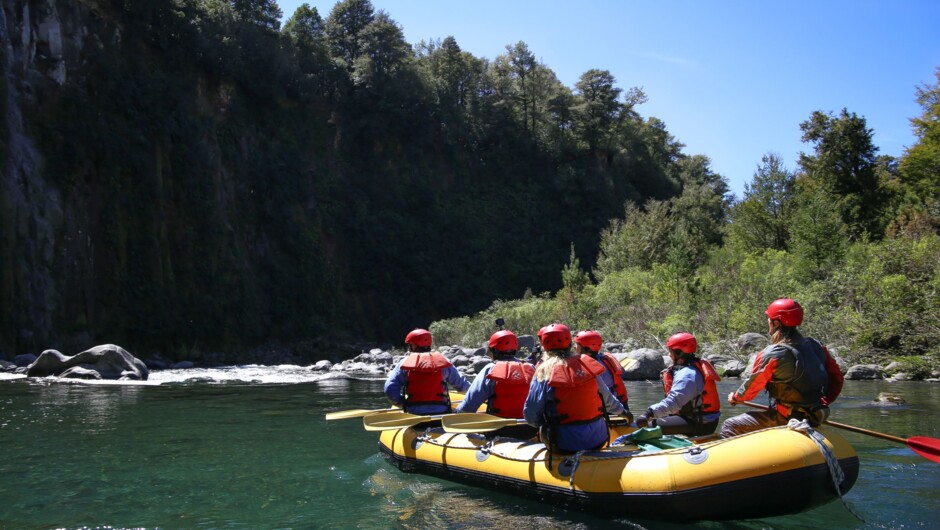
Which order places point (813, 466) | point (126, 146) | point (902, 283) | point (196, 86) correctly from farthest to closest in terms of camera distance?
point (196, 86) → point (126, 146) → point (902, 283) → point (813, 466)

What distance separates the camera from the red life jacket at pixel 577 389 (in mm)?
5781

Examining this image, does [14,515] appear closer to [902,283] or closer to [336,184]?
[902,283]

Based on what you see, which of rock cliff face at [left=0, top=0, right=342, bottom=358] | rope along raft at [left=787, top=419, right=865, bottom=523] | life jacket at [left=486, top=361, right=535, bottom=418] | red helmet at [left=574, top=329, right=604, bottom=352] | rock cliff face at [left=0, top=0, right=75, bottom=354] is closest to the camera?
rope along raft at [left=787, top=419, right=865, bottom=523]

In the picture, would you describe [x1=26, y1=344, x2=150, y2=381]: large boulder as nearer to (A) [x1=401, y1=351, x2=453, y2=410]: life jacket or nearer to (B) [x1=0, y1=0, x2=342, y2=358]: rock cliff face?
(B) [x1=0, y1=0, x2=342, y2=358]: rock cliff face

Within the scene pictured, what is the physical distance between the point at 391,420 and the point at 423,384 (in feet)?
1.92

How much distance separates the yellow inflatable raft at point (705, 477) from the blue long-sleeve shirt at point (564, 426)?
0.10 metres

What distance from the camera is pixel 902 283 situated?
622 inches

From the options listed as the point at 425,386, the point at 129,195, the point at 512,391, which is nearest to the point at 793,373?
the point at 512,391

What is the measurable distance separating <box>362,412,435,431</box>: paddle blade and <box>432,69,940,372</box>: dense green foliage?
11309mm

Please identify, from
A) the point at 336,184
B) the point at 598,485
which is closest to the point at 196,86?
the point at 336,184

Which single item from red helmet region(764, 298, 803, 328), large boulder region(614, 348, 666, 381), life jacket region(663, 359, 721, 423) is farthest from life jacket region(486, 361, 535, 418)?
large boulder region(614, 348, 666, 381)

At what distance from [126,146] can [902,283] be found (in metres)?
26.4

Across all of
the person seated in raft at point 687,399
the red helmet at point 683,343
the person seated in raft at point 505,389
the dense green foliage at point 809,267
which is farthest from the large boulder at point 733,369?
the person seated in raft at point 505,389

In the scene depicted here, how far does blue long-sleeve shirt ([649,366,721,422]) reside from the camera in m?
6.71
